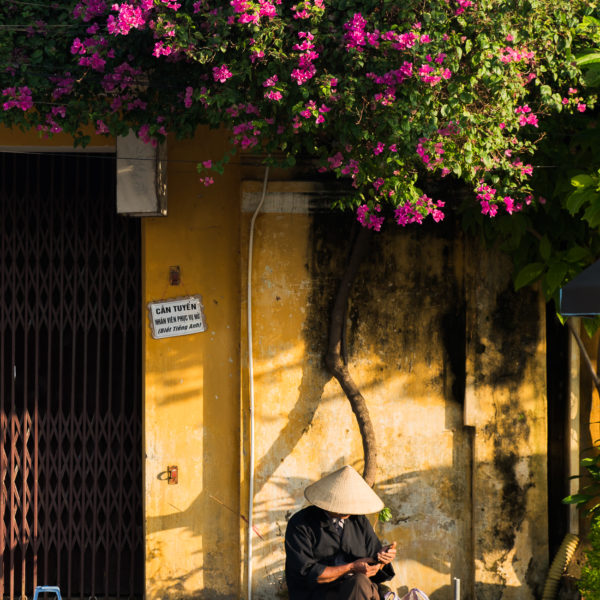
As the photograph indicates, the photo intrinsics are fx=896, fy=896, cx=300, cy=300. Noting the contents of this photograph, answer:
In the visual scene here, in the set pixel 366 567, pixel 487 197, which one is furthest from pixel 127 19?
pixel 366 567

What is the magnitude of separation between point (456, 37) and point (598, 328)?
8.53 feet

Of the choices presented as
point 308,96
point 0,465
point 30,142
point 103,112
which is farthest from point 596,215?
point 0,465

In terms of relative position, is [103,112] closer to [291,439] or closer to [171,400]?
[171,400]

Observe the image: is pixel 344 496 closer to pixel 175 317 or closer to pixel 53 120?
pixel 175 317

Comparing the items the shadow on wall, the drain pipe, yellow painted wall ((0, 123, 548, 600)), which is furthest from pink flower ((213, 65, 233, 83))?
the drain pipe

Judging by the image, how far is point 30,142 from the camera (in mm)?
6582

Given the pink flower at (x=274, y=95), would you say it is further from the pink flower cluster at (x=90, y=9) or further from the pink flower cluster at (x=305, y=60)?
the pink flower cluster at (x=90, y=9)

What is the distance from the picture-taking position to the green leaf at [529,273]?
20.7 feet

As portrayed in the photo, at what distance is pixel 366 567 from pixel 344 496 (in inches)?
16.8

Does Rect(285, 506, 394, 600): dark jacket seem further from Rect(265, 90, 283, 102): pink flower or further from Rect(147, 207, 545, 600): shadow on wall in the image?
Rect(265, 90, 283, 102): pink flower

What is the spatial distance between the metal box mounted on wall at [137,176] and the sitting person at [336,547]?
91.1 inches

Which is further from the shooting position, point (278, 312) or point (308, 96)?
point (278, 312)

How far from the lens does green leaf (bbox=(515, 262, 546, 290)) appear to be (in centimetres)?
630

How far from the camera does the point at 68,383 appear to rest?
7094 millimetres
